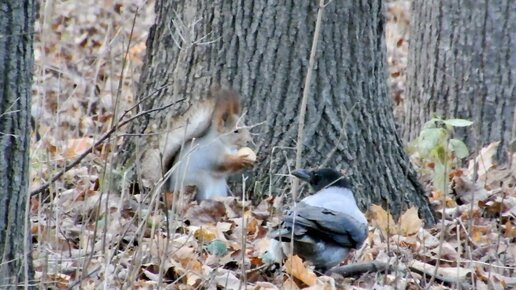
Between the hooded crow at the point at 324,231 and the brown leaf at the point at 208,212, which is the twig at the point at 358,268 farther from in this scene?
the brown leaf at the point at 208,212

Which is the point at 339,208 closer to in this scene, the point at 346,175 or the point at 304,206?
the point at 304,206

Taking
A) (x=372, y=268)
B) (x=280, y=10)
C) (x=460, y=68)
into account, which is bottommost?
(x=372, y=268)

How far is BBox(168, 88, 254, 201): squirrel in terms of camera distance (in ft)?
17.4

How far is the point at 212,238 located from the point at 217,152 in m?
1.08

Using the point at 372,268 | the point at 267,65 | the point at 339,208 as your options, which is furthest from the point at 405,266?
the point at 267,65

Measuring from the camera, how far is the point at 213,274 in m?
3.93

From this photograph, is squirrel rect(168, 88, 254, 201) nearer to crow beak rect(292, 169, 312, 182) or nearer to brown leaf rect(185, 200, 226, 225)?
brown leaf rect(185, 200, 226, 225)

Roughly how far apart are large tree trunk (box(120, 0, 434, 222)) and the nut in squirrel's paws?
61 millimetres

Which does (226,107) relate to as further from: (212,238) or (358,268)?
(358,268)

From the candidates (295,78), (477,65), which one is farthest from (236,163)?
(477,65)

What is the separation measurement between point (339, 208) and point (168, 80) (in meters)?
1.38

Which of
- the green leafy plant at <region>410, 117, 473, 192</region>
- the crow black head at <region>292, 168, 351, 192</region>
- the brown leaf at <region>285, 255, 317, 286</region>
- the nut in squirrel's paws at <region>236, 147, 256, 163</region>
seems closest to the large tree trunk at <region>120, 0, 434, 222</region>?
the nut in squirrel's paws at <region>236, 147, 256, 163</region>

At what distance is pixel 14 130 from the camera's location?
330 cm

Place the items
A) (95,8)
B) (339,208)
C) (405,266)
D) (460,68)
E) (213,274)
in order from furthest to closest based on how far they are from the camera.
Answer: (95,8), (460,68), (339,208), (405,266), (213,274)
